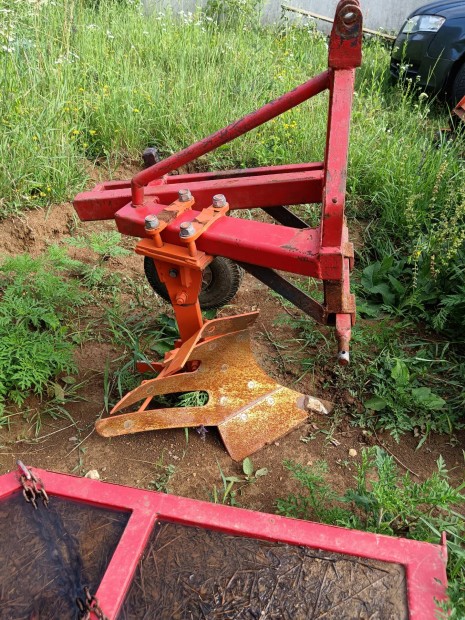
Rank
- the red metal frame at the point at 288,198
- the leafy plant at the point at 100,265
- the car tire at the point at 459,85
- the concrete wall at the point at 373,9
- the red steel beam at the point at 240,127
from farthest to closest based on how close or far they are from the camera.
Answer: the concrete wall at the point at 373,9
the car tire at the point at 459,85
the leafy plant at the point at 100,265
the red steel beam at the point at 240,127
the red metal frame at the point at 288,198

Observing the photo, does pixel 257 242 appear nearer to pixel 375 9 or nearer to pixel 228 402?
pixel 228 402

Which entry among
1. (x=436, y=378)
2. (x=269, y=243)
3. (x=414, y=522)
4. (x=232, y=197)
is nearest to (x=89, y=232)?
(x=232, y=197)

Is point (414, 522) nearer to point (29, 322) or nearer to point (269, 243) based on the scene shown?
point (269, 243)

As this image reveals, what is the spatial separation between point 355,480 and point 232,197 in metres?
1.26

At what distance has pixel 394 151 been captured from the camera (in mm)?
3992

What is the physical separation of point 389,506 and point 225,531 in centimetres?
66

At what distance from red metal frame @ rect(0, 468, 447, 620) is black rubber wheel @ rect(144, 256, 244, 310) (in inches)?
43.7

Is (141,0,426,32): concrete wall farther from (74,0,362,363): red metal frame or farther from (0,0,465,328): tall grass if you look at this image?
(74,0,362,363): red metal frame

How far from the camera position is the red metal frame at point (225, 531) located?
4.31 ft

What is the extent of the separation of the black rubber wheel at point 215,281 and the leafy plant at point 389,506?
2.58 ft

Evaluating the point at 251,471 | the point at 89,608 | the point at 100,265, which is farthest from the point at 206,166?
the point at 89,608

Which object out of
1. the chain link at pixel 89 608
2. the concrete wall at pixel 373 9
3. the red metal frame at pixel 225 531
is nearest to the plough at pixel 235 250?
the red metal frame at pixel 225 531

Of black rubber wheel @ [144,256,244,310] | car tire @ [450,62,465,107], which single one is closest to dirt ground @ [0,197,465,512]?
black rubber wheel @ [144,256,244,310]

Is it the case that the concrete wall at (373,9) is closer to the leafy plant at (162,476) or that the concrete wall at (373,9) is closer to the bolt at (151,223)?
the bolt at (151,223)
